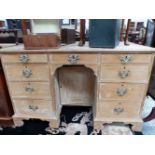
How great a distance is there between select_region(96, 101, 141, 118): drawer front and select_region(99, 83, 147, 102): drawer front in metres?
0.05

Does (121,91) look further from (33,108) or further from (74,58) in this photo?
(33,108)

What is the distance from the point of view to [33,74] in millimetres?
1169

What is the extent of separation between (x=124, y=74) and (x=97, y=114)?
0.46m

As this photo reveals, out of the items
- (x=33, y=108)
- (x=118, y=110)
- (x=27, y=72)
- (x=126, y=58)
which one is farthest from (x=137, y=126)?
(x=27, y=72)

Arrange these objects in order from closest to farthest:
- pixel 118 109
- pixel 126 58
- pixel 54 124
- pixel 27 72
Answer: pixel 126 58, pixel 27 72, pixel 118 109, pixel 54 124

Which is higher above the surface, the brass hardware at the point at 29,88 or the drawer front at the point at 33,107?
the brass hardware at the point at 29,88

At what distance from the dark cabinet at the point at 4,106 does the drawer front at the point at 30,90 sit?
10cm

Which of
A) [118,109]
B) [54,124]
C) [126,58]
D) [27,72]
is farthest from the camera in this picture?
[54,124]

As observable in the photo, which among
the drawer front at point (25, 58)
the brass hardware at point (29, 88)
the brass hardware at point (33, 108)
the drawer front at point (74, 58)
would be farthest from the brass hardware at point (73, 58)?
the brass hardware at point (33, 108)

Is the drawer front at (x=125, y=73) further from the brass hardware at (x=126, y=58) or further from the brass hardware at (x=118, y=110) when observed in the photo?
the brass hardware at (x=118, y=110)

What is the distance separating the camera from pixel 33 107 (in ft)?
4.33

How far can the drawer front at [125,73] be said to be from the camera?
108cm

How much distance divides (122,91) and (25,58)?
82 cm
